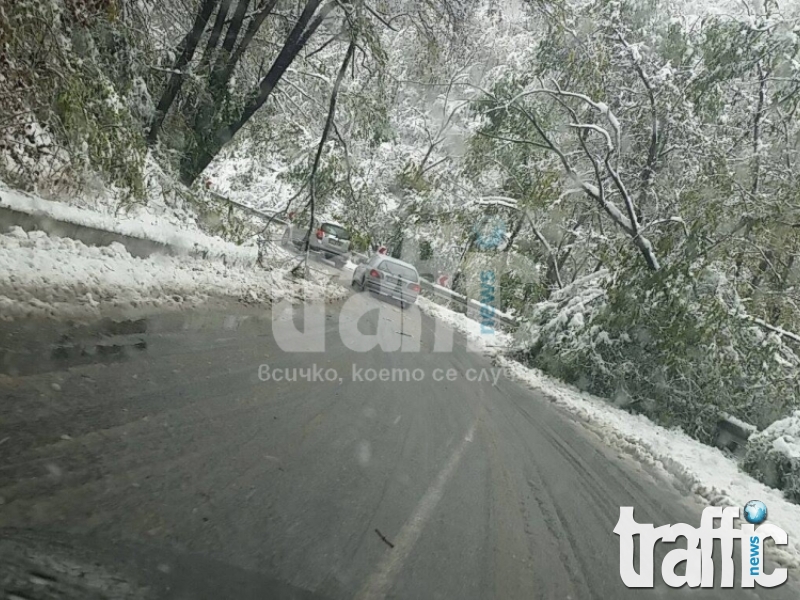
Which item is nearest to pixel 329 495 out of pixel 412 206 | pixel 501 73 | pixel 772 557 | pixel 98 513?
pixel 98 513

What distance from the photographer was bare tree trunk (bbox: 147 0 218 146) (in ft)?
34.1

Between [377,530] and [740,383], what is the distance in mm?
9081

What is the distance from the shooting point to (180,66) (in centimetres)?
1043

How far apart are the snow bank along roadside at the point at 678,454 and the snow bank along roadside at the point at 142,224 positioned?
21.9 feet

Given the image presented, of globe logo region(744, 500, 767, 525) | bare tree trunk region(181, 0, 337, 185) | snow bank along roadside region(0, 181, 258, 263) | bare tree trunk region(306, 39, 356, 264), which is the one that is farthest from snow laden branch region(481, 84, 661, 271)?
snow bank along roadside region(0, 181, 258, 263)

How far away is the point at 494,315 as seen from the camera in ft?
63.5

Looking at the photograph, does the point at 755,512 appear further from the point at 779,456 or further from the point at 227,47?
the point at 227,47
